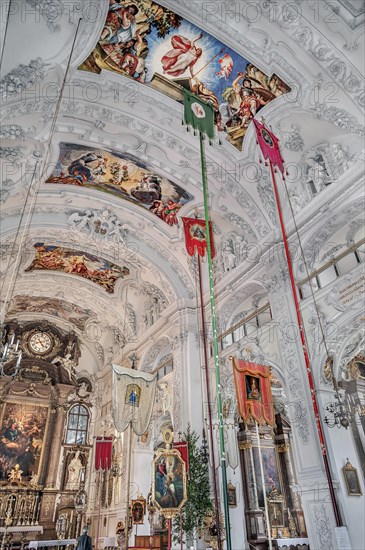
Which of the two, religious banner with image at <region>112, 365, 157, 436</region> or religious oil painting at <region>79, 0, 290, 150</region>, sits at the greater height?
religious oil painting at <region>79, 0, 290, 150</region>

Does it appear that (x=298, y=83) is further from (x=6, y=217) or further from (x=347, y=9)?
(x=6, y=217)

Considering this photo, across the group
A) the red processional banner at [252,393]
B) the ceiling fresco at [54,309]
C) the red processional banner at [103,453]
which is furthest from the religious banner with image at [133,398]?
the ceiling fresco at [54,309]

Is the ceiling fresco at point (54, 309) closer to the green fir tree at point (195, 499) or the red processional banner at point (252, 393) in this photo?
the green fir tree at point (195, 499)

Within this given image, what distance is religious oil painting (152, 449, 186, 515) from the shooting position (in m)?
7.87

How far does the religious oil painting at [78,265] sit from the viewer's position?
52.9ft

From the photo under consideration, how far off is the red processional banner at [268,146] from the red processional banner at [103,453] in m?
13.3

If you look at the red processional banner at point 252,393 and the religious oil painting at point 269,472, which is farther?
the religious oil painting at point 269,472

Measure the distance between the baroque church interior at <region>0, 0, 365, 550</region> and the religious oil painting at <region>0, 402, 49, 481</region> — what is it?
392 mm

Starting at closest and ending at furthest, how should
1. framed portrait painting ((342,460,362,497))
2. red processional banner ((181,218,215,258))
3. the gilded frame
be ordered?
framed portrait painting ((342,460,362,497)) → red processional banner ((181,218,215,258)) → the gilded frame

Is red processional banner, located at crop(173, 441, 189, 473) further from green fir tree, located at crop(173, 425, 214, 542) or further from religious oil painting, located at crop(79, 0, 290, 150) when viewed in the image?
religious oil painting, located at crop(79, 0, 290, 150)

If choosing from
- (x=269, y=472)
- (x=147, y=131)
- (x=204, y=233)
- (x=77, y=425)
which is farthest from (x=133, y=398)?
(x=77, y=425)

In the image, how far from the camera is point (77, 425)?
21.1 m

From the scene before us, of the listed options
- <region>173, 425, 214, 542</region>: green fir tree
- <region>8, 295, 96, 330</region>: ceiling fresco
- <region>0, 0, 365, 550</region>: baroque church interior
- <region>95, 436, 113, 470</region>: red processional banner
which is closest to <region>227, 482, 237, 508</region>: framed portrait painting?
<region>0, 0, 365, 550</region>: baroque church interior

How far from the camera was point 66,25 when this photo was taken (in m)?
8.38
